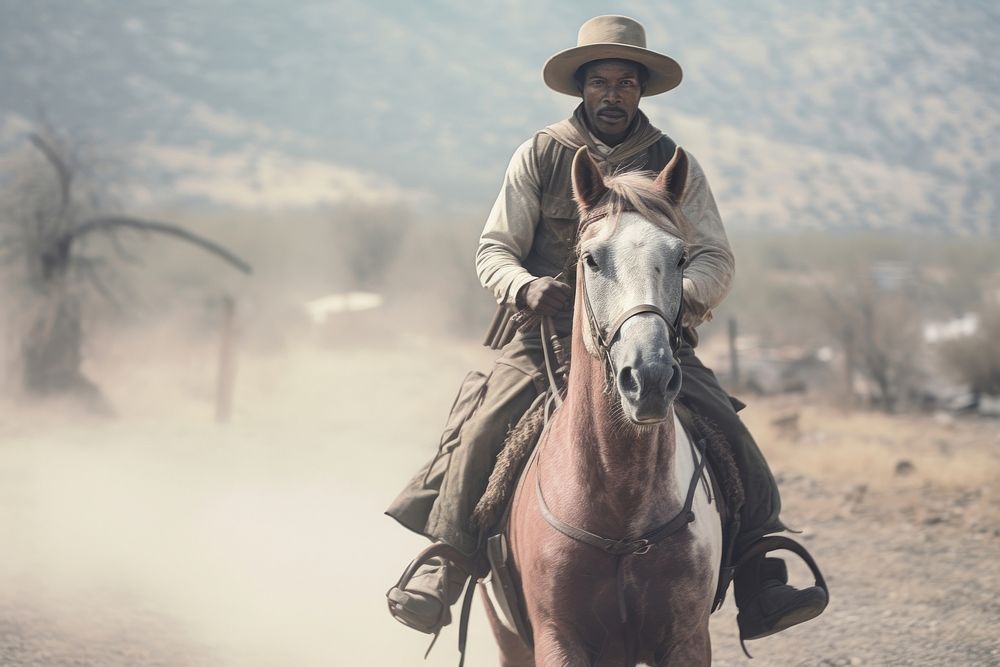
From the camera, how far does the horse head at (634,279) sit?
3.15 meters

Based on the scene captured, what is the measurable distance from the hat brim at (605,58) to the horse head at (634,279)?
0.98m

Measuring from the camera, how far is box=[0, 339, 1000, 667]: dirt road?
790cm

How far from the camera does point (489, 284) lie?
4348 mm

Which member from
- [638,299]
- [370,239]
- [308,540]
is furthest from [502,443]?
[370,239]

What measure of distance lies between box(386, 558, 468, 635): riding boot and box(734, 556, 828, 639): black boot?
1.22m

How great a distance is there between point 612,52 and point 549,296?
1.39 meters

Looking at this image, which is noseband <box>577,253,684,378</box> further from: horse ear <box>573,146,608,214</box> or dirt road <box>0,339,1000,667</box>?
dirt road <box>0,339,1000,667</box>

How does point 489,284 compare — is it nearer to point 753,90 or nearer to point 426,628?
point 426,628

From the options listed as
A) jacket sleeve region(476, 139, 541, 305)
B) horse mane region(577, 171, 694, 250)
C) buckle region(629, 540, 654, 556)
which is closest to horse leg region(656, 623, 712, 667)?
buckle region(629, 540, 654, 556)

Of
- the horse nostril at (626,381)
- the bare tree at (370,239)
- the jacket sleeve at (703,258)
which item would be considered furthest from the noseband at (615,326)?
the bare tree at (370,239)

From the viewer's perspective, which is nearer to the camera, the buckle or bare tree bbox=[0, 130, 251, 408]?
the buckle

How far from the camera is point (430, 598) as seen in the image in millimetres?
4848

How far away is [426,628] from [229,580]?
5342 millimetres

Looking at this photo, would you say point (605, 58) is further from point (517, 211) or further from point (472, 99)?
point (472, 99)
